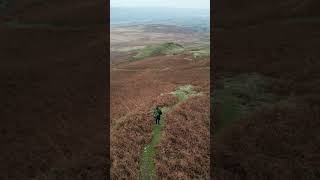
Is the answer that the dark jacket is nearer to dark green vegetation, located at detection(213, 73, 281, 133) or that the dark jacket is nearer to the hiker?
the hiker

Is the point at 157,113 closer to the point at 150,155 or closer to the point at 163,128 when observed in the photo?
the point at 163,128

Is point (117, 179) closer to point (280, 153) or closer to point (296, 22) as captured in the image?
point (280, 153)
